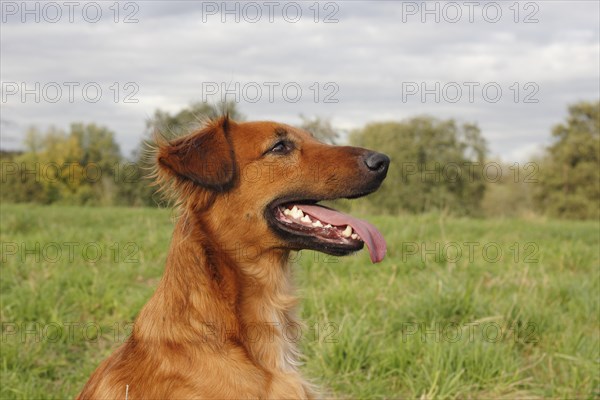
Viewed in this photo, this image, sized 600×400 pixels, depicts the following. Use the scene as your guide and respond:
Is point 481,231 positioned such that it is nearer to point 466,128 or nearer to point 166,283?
point 166,283

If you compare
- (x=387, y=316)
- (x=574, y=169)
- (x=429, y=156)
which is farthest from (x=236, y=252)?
(x=429, y=156)

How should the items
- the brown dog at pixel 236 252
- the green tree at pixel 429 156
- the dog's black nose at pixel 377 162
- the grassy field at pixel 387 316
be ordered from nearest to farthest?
1. the brown dog at pixel 236 252
2. the dog's black nose at pixel 377 162
3. the grassy field at pixel 387 316
4. the green tree at pixel 429 156

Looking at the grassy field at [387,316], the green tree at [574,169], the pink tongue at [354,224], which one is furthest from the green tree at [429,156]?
the pink tongue at [354,224]

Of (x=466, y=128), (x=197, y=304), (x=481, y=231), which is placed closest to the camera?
(x=197, y=304)

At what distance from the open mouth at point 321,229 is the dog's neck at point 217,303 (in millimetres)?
202

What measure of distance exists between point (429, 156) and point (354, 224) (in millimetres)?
46931

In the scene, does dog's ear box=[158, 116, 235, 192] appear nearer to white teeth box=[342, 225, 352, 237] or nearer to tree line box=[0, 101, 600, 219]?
white teeth box=[342, 225, 352, 237]

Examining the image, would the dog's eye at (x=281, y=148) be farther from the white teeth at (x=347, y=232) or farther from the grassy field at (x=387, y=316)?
the grassy field at (x=387, y=316)

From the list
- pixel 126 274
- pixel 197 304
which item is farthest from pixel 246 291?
pixel 126 274

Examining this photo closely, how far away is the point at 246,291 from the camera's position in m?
3.41

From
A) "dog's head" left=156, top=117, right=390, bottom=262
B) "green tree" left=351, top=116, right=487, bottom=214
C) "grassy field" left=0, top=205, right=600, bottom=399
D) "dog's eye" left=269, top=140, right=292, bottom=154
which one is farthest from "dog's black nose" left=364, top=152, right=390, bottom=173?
"green tree" left=351, top=116, right=487, bottom=214

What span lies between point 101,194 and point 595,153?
3321cm

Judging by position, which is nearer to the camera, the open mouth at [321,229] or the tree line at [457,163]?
the open mouth at [321,229]

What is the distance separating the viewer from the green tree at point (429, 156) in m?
42.9
